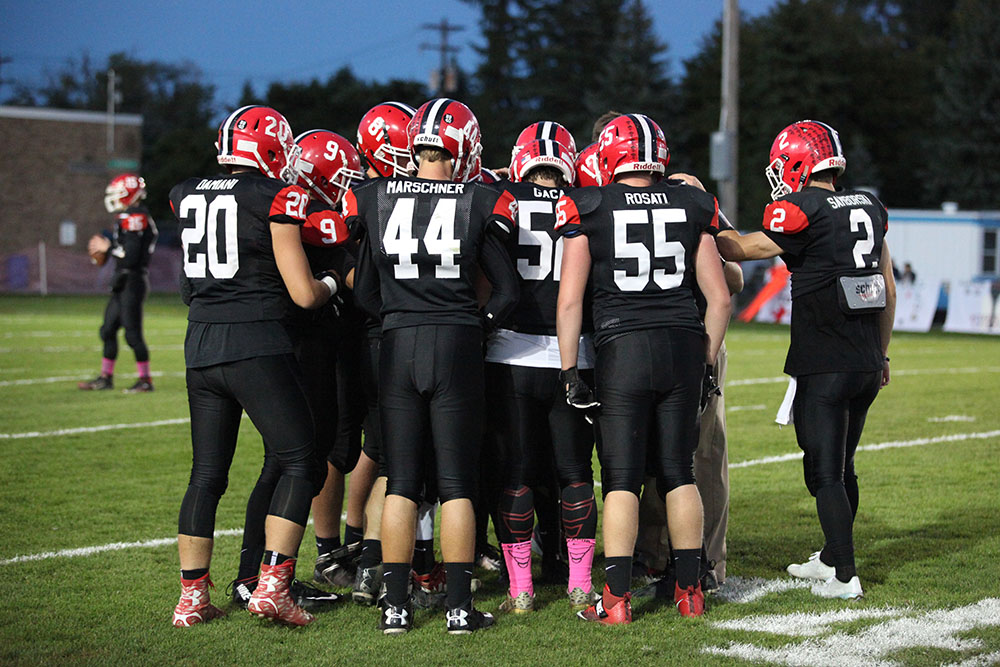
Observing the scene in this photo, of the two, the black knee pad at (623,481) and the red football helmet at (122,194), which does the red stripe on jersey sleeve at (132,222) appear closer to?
the red football helmet at (122,194)

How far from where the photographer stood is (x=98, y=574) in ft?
17.0

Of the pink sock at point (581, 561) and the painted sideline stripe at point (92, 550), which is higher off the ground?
the pink sock at point (581, 561)

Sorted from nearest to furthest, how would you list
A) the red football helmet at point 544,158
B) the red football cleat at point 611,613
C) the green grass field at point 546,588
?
A: 1. the green grass field at point 546,588
2. the red football cleat at point 611,613
3. the red football helmet at point 544,158

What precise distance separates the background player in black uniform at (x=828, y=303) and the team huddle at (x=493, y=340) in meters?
0.01

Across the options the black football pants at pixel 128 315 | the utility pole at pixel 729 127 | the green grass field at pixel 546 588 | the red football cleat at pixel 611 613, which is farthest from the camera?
the utility pole at pixel 729 127

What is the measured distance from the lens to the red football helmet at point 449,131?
4543 mm

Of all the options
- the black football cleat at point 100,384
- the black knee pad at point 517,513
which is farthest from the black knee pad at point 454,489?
the black football cleat at point 100,384

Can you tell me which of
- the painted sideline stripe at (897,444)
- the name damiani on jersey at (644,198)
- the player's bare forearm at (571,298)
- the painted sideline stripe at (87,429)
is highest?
the name damiani on jersey at (644,198)

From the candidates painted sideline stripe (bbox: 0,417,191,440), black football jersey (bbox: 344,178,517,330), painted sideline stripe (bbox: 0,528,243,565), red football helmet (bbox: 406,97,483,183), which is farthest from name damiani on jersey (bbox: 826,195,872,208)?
painted sideline stripe (bbox: 0,417,191,440)

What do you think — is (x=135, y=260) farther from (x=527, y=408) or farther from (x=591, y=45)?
(x=591, y=45)

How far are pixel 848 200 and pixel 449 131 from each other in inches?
72.9

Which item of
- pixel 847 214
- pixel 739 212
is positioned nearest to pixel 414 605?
pixel 847 214

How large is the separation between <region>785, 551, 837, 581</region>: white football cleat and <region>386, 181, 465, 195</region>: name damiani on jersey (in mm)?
2467

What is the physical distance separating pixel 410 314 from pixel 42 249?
35163 millimetres
